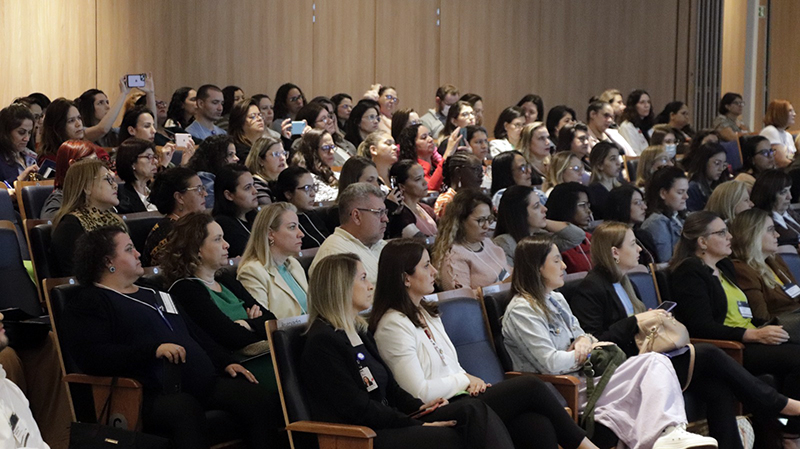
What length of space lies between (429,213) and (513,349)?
1795 millimetres

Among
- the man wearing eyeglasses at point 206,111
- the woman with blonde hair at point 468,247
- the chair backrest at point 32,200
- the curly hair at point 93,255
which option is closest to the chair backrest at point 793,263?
the woman with blonde hair at point 468,247

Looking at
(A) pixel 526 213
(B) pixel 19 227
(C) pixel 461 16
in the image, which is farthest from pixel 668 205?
(C) pixel 461 16

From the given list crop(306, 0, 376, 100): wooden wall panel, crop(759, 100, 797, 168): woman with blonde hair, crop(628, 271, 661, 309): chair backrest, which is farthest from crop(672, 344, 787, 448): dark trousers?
crop(306, 0, 376, 100): wooden wall panel

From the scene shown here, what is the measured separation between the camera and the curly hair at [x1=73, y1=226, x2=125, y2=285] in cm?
320

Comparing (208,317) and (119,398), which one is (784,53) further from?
(119,398)

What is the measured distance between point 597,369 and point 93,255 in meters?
1.80

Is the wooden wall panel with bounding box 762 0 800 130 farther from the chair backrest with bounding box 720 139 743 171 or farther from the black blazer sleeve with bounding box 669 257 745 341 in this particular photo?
the black blazer sleeve with bounding box 669 257 745 341

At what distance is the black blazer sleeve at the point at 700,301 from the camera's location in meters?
4.11

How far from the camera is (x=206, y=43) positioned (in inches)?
335

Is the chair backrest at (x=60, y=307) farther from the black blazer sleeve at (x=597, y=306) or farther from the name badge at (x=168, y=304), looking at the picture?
the black blazer sleeve at (x=597, y=306)

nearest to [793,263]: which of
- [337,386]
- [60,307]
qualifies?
[337,386]

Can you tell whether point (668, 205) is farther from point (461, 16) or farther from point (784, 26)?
point (784, 26)

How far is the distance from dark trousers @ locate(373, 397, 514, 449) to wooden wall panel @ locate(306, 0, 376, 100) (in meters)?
6.50

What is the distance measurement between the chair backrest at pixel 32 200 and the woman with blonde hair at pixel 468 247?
74.1 inches
